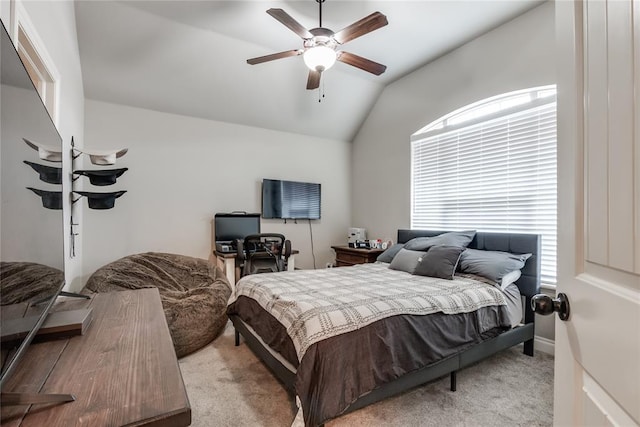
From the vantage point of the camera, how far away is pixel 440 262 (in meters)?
2.69

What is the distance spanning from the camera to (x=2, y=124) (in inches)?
25.8

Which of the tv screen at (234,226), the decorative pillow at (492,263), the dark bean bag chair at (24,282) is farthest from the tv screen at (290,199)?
the dark bean bag chair at (24,282)

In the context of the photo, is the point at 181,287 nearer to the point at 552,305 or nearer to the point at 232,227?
the point at 232,227

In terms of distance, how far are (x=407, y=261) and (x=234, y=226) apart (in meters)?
2.49

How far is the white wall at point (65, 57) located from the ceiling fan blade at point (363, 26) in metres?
1.96

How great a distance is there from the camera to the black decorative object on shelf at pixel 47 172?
898mm

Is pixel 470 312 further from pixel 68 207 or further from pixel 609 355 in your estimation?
pixel 68 207

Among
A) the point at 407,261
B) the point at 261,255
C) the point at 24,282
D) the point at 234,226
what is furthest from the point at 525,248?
the point at 234,226

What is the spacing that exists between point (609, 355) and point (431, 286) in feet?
6.19

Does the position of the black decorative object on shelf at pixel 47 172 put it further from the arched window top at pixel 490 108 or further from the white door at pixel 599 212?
the arched window top at pixel 490 108

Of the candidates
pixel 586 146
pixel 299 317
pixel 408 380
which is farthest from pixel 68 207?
pixel 586 146

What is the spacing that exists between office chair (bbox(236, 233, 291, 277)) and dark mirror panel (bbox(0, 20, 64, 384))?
97.9 inches

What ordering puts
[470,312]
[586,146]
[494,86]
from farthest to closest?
[494,86] → [470,312] → [586,146]

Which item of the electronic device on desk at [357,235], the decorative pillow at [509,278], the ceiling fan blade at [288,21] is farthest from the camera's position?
the electronic device on desk at [357,235]
